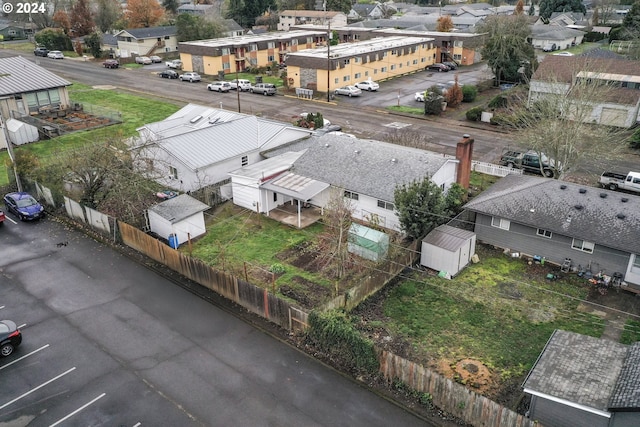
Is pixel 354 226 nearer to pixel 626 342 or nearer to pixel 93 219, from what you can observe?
pixel 626 342

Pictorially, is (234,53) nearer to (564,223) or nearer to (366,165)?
(366,165)

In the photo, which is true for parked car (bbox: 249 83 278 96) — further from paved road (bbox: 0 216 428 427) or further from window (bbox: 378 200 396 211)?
paved road (bbox: 0 216 428 427)

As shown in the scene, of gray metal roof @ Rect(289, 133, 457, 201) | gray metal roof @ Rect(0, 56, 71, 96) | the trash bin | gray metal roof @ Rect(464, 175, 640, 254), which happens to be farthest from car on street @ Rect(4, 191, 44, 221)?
gray metal roof @ Rect(464, 175, 640, 254)

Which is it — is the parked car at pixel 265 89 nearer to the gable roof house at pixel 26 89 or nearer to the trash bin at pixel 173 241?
the gable roof house at pixel 26 89

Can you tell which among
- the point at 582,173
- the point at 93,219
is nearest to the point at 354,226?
the point at 93,219

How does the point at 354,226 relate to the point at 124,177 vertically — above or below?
below

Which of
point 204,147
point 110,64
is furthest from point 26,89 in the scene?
point 110,64
